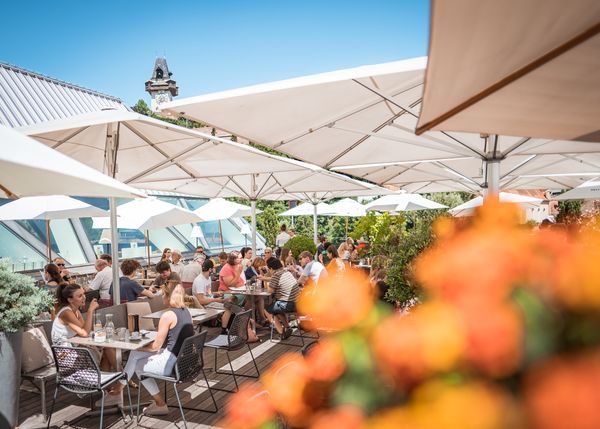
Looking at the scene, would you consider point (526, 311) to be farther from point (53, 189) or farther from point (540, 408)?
point (53, 189)

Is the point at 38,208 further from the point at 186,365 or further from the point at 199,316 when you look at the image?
the point at 186,365

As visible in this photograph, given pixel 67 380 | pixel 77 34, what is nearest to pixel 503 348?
pixel 67 380

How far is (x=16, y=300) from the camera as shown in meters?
3.93

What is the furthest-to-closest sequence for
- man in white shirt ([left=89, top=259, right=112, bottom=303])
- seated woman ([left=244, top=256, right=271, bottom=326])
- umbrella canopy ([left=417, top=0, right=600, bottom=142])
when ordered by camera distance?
seated woman ([left=244, top=256, right=271, bottom=326]) < man in white shirt ([left=89, top=259, right=112, bottom=303]) < umbrella canopy ([left=417, top=0, right=600, bottom=142])

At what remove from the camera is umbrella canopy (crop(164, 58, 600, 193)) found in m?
3.84

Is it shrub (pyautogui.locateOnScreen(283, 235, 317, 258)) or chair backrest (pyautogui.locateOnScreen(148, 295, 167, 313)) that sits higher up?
shrub (pyautogui.locateOnScreen(283, 235, 317, 258))

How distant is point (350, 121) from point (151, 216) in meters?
5.66

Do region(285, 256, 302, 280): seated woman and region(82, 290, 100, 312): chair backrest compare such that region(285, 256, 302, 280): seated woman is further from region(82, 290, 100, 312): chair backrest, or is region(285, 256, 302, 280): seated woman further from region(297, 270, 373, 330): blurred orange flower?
region(297, 270, 373, 330): blurred orange flower

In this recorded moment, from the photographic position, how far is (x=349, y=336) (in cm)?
59

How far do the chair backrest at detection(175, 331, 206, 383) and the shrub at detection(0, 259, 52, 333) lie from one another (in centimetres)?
132

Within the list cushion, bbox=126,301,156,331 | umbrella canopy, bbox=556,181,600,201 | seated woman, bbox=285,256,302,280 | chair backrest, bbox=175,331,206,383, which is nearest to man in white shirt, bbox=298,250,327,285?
seated woman, bbox=285,256,302,280

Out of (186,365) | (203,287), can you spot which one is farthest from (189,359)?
(203,287)

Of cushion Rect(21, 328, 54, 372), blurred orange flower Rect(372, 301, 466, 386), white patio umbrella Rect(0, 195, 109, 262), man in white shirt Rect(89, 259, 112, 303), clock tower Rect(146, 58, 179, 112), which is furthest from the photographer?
clock tower Rect(146, 58, 179, 112)

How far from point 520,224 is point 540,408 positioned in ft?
0.90
